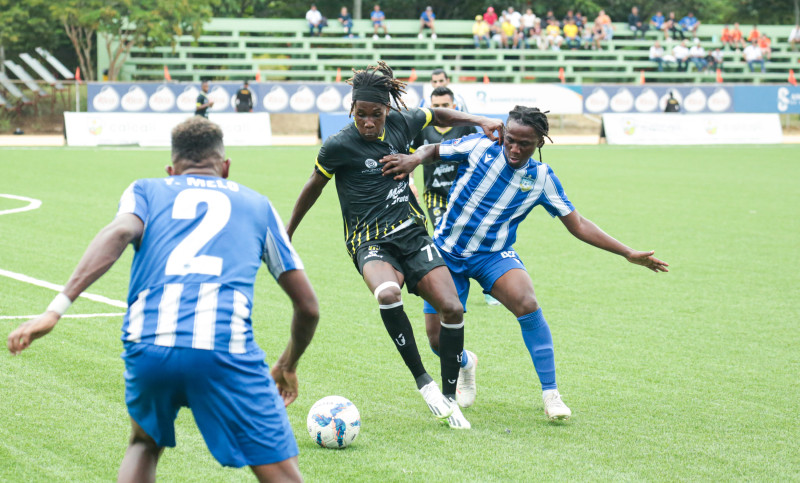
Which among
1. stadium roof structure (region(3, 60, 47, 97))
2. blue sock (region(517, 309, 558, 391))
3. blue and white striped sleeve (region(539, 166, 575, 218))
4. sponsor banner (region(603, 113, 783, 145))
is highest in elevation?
blue and white striped sleeve (region(539, 166, 575, 218))

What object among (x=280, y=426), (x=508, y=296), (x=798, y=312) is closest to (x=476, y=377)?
(x=508, y=296)

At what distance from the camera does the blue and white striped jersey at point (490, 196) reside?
5895 mm

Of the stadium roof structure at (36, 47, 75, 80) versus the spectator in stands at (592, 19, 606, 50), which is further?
the spectator in stands at (592, 19, 606, 50)

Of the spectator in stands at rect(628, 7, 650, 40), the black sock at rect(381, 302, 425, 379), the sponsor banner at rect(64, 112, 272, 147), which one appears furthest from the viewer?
the spectator in stands at rect(628, 7, 650, 40)

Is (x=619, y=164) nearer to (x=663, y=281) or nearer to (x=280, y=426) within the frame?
(x=663, y=281)

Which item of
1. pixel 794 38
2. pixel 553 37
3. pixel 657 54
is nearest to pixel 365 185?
pixel 553 37

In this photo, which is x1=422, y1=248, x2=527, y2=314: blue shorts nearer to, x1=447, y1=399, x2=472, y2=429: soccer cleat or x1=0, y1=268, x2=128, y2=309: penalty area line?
x1=447, y1=399, x2=472, y2=429: soccer cleat

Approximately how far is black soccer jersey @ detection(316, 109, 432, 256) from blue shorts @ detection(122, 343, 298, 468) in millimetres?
2593

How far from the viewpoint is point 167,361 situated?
3.18m

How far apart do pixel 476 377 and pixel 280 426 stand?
10.9 feet

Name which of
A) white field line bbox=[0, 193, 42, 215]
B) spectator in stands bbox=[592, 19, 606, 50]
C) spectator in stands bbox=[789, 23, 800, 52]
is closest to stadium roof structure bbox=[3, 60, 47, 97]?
white field line bbox=[0, 193, 42, 215]

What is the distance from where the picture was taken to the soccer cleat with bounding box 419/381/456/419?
5309mm

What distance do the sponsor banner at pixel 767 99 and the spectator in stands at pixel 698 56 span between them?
4.46 m

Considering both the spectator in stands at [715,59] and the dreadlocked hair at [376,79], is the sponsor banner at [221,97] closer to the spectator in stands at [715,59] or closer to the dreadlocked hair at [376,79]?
the spectator in stands at [715,59]
